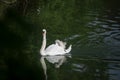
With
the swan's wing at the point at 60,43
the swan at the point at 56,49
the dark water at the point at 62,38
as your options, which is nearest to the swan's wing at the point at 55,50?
the swan at the point at 56,49

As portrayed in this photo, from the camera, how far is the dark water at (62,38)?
6.89ft

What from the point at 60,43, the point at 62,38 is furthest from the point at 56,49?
the point at 62,38

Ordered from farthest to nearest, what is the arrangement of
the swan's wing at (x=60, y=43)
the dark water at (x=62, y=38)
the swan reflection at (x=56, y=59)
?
the swan's wing at (x=60, y=43) → the swan reflection at (x=56, y=59) → the dark water at (x=62, y=38)

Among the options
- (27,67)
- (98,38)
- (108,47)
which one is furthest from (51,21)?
(27,67)

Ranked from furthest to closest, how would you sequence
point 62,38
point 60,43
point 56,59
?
point 62,38 → point 60,43 → point 56,59

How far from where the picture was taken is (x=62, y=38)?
56.1ft

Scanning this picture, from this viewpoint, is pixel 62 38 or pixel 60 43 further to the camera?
pixel 62 38

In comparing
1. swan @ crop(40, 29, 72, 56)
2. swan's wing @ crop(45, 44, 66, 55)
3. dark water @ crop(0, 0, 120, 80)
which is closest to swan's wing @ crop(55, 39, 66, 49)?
swan @ crop(40, 29, 72, 56)

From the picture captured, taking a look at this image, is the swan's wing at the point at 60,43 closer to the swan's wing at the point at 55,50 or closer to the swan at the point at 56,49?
the swan at the point at 56,49

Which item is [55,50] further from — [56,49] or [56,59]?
[56,59]

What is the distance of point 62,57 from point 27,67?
12.8 meters

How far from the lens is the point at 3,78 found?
2035 millimetres

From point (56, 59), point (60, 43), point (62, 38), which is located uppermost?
point (60, 43)

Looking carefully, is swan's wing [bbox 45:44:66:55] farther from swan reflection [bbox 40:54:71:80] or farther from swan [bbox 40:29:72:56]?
swan reflection [bbox 40:54:71:80]
